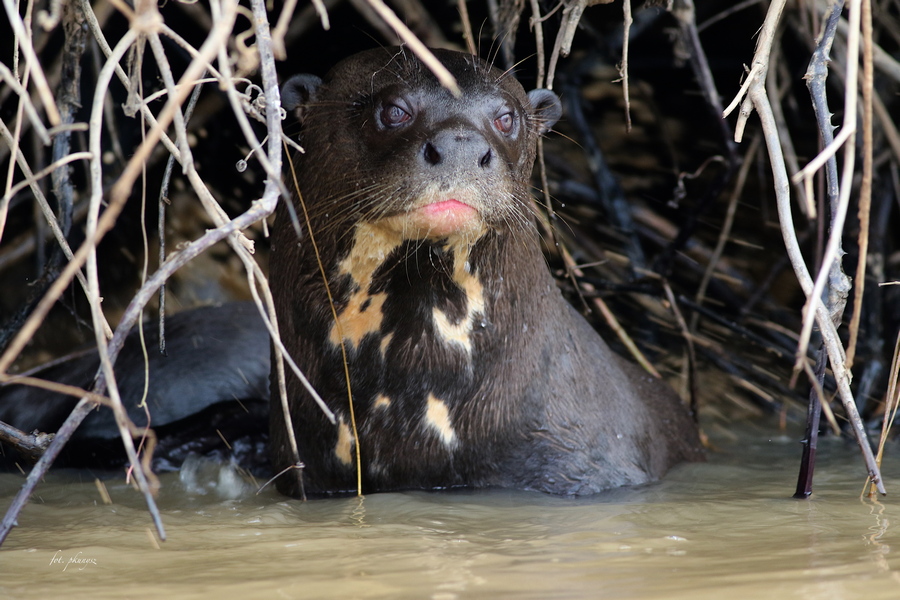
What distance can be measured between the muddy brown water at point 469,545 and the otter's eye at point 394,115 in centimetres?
99

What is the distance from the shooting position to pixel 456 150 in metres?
2.41

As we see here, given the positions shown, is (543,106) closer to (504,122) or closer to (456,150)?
(504,122)

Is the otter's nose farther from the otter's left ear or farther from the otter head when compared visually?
Result: the otter's left ear

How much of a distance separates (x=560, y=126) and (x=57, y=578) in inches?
150

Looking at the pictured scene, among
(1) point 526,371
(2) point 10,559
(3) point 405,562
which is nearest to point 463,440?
(1) point 526,371

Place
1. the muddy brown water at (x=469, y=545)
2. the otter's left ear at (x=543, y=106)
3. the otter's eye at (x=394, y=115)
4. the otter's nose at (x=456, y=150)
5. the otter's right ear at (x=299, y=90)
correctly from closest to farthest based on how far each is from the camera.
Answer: the muddy brown water at (x=469, y=545) < the otter's nose at (x=456, y=150) < the otter's eye at (x=394, y=115) < the otter's right ear at (x=299, y=90) < the otter's left ear at (x=543, y=106)

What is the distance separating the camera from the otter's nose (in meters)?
2.41

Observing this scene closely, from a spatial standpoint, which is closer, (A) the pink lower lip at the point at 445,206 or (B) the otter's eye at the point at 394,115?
(A) the pink lower lip at the point at 445,206

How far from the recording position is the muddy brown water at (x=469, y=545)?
1.81 meters

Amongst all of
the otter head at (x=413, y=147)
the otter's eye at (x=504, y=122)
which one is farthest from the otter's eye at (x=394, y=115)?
the otter's eye at (x=504, y=122)

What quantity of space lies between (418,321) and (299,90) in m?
0.77

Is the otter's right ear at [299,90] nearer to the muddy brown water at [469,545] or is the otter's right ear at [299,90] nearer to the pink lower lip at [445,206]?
the pink lower lip at [445,206]

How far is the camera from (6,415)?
12.5ft

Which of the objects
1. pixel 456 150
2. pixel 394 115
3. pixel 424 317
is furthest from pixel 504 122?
pixel 424 317
